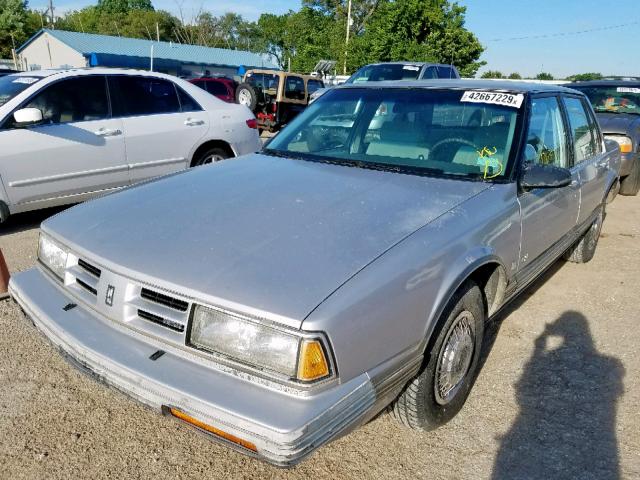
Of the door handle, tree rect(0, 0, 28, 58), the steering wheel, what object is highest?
tree rect(0, 0, 28, 58)

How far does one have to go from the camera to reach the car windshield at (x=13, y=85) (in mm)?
5066

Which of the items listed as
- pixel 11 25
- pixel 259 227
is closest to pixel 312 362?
pixel 259 227

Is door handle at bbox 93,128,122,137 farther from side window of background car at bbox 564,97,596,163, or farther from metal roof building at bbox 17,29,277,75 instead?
metal roof building at bbox 17,29,277,75

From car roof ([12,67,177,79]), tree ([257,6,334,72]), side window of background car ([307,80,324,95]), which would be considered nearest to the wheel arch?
car roof ([12,67,177,79])

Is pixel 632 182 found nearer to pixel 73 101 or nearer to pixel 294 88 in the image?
pixel 73 101

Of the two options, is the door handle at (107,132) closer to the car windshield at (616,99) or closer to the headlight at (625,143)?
the headlight at (625,143)

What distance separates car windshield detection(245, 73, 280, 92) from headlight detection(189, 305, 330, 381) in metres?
13.8

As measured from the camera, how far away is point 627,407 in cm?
270

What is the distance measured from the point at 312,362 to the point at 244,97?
13621mm

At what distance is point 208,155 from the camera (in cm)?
636

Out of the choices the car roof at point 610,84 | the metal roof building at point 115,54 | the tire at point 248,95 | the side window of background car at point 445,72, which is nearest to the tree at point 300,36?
the metal roof building at point 115,54

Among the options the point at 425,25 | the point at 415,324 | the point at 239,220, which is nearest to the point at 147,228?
the point at 239,220

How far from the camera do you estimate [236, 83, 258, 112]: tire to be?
1412 centimetres

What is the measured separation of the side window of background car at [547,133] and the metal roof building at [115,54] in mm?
37132
